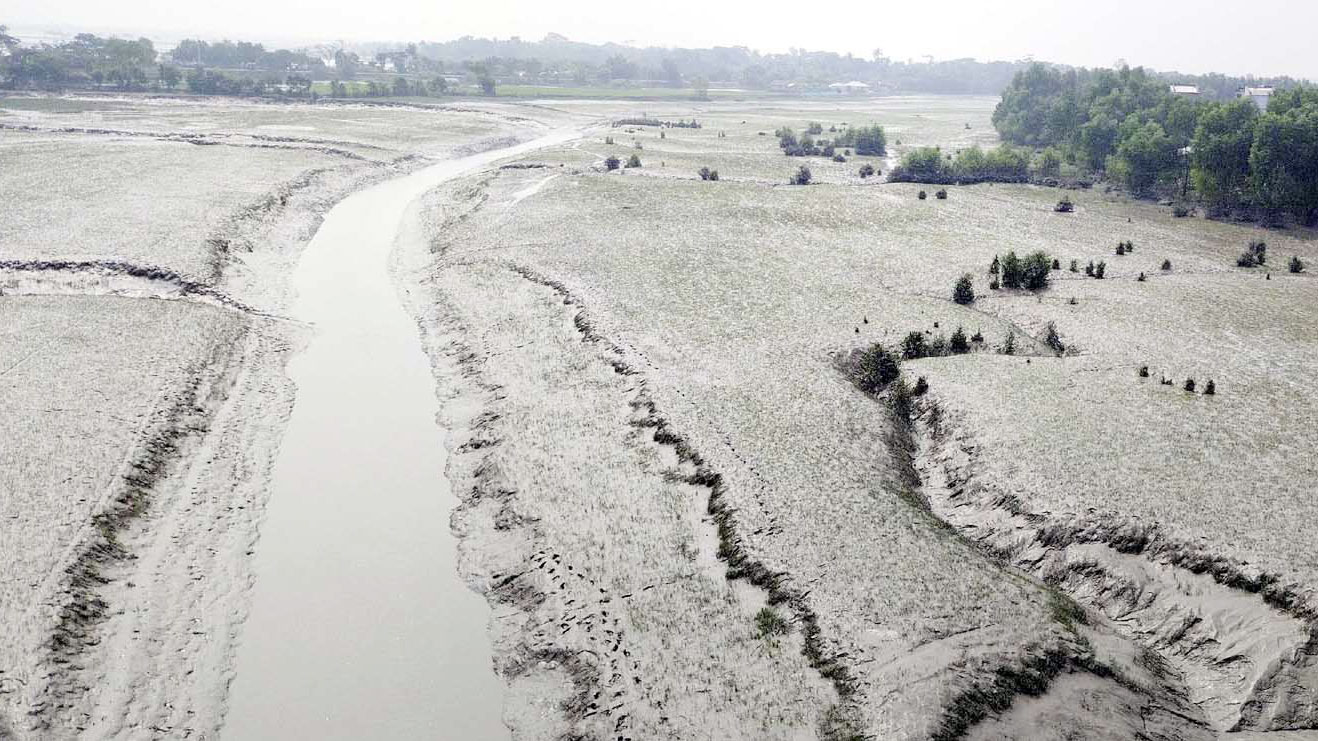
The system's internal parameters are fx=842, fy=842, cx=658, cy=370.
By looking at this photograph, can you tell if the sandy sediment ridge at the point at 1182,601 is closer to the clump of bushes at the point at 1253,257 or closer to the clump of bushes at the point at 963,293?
the clump of bushes at the point at 963,293

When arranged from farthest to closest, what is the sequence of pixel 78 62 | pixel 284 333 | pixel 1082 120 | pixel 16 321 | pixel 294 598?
A: pixel 78 62 < pixel 1082 120 < pixel 284 333 < pixel 16 321 < pixel 294 598

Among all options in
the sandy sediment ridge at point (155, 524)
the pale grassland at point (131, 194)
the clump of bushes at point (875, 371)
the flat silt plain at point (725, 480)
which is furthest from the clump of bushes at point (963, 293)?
the pale grassland at point (131, 194)

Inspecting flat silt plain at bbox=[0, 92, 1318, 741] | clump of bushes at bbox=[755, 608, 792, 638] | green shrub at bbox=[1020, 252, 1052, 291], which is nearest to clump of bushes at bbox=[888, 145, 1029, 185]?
flat silt plain at bbox=[0, 92, 1318, 741]

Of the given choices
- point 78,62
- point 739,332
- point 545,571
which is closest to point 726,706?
point 545,571

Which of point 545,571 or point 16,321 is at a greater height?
point 16,321

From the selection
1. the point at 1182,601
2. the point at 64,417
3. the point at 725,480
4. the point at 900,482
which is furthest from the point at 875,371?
the point at 64,417

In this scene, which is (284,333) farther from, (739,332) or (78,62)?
(78,62)
